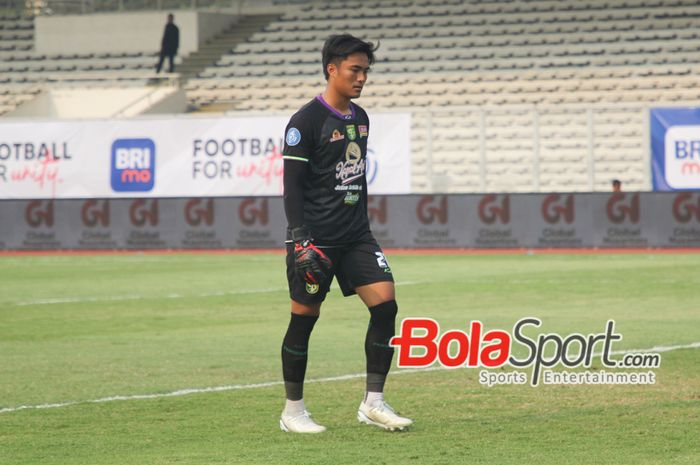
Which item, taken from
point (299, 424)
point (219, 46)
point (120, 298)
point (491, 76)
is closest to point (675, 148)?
point (491, 76)

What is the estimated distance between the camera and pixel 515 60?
39906mm

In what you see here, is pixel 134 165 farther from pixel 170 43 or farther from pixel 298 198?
pixel 298 198

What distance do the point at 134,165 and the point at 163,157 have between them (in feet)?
2.52

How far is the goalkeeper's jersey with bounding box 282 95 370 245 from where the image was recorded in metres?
8.12

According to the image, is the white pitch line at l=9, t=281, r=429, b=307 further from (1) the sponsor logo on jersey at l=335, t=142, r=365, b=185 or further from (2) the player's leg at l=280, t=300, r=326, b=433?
(1) the sponsor logo on jersey at l=335, t=142, r=365, b=185

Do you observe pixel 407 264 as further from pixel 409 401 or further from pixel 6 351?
pixel 409 401

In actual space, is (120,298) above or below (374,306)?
below

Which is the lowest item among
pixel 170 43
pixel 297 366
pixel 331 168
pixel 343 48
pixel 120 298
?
pixel 120 298

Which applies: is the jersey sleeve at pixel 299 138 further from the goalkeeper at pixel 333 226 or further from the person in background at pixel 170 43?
the person in background at pixel 170 43

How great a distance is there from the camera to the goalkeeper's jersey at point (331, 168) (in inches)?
320

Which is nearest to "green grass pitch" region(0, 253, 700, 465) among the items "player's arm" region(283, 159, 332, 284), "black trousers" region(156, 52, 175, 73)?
"player's arm" region(283, 159, 332, 284)

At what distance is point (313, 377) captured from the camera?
35.4 feet

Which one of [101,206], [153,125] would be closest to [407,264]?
[101,206]

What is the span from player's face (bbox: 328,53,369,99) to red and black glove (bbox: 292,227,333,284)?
822mm
